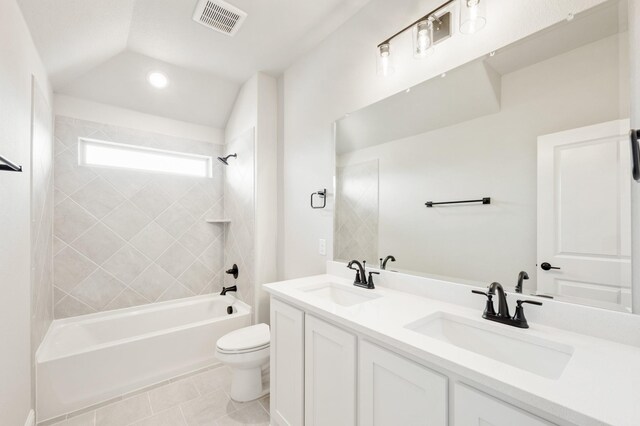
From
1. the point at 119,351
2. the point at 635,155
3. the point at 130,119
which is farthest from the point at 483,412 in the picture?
the point at 130,119

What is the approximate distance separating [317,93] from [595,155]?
1794 mm

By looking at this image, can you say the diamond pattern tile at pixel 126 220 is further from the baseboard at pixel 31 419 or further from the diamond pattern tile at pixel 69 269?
the baseboard at pixel 31 419

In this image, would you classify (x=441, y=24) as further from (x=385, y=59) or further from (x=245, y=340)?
(x=245, y=340)

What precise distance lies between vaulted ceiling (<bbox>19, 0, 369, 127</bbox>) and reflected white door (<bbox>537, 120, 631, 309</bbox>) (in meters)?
1.57

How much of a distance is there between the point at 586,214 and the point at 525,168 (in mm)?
266

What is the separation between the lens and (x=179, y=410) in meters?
1.92

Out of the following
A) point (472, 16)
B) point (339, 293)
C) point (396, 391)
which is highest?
point (472, 16)

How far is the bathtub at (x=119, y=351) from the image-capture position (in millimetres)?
1862

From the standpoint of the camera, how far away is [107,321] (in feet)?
8.36

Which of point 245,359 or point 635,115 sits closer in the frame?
point 635,115

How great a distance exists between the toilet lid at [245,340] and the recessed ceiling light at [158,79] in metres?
2.43

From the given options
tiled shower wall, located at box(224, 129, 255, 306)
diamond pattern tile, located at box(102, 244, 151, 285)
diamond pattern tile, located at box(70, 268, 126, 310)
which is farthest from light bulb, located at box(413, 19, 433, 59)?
diamond pattern tile, located at box(70, 268, 126, 310)

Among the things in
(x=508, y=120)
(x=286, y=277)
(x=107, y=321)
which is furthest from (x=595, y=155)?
(x=107, y=321)

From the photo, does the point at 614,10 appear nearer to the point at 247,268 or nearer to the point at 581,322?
the point at 581,322
